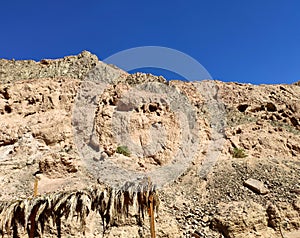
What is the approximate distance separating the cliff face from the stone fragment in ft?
0.14

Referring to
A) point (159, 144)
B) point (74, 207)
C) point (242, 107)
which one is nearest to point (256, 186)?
point (159, 144)

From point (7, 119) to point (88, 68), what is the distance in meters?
5.64

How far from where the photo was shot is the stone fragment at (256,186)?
11289 mm

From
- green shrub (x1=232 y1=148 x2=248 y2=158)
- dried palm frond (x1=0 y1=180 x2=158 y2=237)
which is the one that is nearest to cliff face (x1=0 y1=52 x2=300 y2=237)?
green shrub (x1=232 y1=148 x2=248 y2=158)

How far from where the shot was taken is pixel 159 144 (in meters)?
13.8

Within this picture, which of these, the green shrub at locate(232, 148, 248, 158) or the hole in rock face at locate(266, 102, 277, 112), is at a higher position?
the hole in rock face at locate(266, 102, 277, 112)

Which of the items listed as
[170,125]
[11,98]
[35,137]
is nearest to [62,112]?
[35,137]

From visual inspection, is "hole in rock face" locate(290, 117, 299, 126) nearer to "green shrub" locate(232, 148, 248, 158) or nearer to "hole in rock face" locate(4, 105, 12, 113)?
"green shrub" locate(232, 148, 248, 158)

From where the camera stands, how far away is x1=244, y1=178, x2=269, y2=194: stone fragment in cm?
1129

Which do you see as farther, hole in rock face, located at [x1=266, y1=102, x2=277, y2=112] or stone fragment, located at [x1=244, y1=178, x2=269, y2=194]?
hole in rock face, located at [x1=266, y1=102, x2=277, y2=112]

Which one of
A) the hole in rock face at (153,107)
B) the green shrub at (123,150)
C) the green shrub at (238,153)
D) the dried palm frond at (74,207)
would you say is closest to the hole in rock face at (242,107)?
the green shrub at (238,153)

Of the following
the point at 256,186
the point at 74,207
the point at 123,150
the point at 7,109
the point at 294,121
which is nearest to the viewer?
the point at 74,207

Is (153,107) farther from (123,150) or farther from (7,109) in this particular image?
(7,109)

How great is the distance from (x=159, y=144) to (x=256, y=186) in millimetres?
4515
